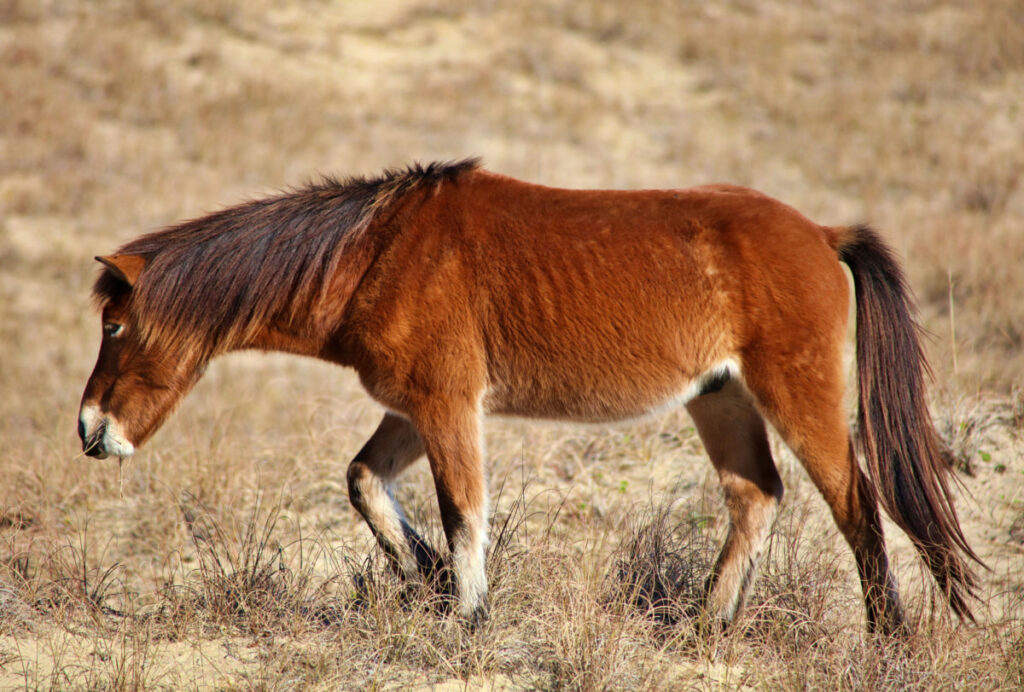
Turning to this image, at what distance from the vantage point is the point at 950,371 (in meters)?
6.27

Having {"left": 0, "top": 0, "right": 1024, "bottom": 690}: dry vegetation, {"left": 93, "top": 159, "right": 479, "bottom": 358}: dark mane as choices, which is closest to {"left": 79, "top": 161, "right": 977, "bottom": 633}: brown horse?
{"left": 93, "top": 159, "right": 479, "bottom": 358}: dark mane

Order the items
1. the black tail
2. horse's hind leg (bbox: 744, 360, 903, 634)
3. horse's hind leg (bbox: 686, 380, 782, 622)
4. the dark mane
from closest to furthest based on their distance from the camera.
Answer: horse's hind leg (bbox: 744, 360, 903, 634) → the black tail → the dark mane → horse's hind leg (bbox: 686, 380, 782, 622)

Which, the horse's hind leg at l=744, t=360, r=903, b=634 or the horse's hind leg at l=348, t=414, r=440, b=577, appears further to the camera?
the horse's hind leg at l=348, t=414, r=440, b=577

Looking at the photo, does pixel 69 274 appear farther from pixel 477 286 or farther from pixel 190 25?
pixel 477 286

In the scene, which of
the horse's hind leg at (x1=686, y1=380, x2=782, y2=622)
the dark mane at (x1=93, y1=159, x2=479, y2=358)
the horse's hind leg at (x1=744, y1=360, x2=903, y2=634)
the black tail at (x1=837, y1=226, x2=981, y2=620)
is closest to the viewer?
the horse's hind leg at (x1=744, y1=360, x2=903, y2=634)

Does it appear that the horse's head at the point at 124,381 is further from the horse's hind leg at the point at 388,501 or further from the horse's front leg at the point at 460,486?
the horse's front leg at the point at 460,486

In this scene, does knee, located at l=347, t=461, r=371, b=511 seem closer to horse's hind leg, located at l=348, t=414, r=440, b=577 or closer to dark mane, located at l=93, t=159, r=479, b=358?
horse's hind leg, located at l=348, t=414, r=440, b=577

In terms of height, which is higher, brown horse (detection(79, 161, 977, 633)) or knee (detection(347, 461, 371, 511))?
brown horse (detection(79, 161, 977, 633))

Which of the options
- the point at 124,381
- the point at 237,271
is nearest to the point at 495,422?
the point at 237,271

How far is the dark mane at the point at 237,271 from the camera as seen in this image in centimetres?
389

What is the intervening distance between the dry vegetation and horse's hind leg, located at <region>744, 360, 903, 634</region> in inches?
7.7

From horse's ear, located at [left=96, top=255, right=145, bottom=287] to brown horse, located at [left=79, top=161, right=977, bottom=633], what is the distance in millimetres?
14

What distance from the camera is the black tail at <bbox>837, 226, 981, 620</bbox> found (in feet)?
12.3

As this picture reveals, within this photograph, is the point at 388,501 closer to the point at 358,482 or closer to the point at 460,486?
the point at 358,482
